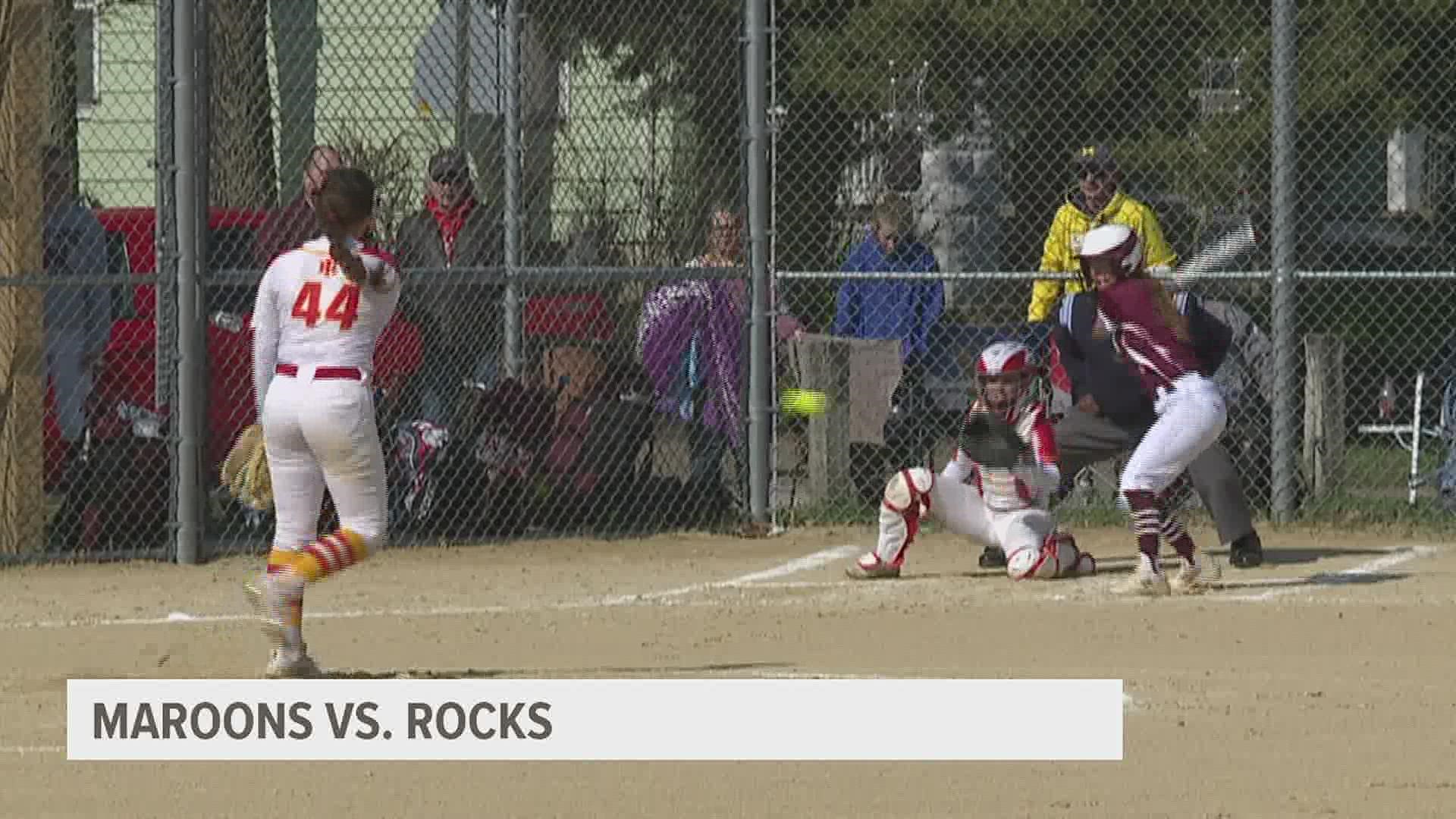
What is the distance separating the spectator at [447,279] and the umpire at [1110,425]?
10.1ft

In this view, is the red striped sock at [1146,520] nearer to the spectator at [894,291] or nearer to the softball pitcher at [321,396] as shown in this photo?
the spectator at [894,291]

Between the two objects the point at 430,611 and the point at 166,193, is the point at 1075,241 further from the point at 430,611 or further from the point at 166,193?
the point at 166,193

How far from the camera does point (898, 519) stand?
1270 cm

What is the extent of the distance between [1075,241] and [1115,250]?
7.80ft

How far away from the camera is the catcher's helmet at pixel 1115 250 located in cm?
1195

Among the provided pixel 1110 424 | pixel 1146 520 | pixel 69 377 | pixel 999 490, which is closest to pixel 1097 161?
pixel 1110 424

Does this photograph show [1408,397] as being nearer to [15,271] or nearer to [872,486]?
[872,486]

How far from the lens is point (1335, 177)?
17703 mm

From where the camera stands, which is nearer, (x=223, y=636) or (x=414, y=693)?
(x=414, y=693)

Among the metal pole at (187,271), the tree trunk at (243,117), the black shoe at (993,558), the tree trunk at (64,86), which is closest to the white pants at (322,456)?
the metal pole at (187,271)

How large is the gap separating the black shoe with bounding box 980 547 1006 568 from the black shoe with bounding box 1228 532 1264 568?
3.44 feet

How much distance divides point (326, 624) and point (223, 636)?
58 cm

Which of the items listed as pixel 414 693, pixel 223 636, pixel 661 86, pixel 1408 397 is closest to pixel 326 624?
pixel 223 636

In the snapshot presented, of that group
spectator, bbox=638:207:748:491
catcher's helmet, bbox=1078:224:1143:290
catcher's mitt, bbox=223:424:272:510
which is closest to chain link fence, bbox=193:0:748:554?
spectator, bbox=638:207:748:491
